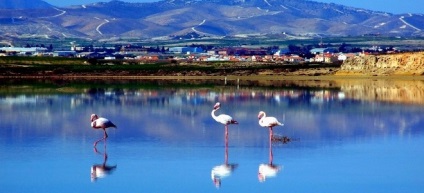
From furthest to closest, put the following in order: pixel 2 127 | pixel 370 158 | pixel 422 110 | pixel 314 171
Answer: pixel 422 110, pixel 2 127, pixel 370 158, pixel 314 171

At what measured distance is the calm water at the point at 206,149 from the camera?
13039 millimetres

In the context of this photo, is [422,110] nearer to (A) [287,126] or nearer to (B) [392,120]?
(B) [392,120]

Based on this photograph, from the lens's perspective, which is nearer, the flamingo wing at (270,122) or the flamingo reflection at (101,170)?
the flamingo reflection at (101,170)

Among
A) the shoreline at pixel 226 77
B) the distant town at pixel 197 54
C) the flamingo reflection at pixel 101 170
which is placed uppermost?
the distant town at pixel 197 54

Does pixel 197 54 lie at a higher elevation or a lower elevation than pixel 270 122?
higher

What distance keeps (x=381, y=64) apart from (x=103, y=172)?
38.9 metres

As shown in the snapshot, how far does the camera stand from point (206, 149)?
52.7 feet

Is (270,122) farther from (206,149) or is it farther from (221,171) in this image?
(221,171)

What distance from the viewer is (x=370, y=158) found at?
15.1 metres

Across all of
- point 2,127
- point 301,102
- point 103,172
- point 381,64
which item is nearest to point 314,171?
point 103,172

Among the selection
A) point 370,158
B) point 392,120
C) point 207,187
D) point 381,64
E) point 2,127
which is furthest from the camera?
point 381,64

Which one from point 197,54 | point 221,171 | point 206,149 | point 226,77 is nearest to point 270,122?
point 206,149

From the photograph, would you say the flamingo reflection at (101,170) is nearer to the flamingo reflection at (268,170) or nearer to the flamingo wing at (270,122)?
the flamingo reflection at (268,170)

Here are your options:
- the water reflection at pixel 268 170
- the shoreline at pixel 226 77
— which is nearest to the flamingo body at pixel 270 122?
the water reflection at pixel 268 170
